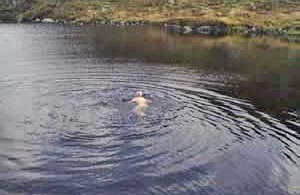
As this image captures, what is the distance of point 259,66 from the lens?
266 feet

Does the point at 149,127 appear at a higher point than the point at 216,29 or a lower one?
higher

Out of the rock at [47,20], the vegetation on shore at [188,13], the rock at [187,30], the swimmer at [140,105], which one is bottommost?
the rock at [47,20]

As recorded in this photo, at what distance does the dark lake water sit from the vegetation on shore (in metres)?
67.9

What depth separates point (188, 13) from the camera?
167375mm

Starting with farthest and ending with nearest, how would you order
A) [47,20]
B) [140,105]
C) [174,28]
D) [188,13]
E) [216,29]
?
[47,20] < [188,13] < [174,28] < [216,29] < [140,105]

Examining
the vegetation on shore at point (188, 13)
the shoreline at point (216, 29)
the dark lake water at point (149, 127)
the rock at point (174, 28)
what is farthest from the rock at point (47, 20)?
the dark lake water at point (149, 127)

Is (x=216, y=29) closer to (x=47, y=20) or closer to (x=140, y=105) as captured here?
(x=47, y=20)

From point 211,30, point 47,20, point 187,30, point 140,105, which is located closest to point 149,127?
point 140,105

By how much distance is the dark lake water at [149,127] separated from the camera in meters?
30.4

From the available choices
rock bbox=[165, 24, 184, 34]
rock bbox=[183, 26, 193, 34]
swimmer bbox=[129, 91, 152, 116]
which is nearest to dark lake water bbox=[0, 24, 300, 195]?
swimmer bbox=[129, 91, 152, 116]

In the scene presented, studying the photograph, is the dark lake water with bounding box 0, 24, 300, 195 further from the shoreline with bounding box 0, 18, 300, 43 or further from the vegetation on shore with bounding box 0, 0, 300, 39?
the vegetation on shore with bounding box 0, 0, 300, 39

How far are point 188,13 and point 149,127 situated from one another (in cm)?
13168

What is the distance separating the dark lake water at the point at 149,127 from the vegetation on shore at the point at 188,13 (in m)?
67.9

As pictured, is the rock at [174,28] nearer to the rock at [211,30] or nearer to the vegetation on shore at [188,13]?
the vegetation on shore at [188,13]
